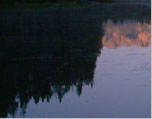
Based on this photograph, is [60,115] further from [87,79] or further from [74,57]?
[74,57]

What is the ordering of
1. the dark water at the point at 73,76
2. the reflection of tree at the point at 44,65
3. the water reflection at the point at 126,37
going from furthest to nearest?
1. the water reflection at the point at 126,37
2. the reflection of tree at the point at 44,65
3. the dark water at the point at 73,76

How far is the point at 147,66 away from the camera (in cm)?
2138

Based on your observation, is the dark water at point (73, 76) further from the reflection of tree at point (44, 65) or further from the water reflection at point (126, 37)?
the water reflection at point (126, 37)

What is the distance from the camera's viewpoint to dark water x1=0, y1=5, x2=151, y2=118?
47.2 feet

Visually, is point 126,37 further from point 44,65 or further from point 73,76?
point 73,76

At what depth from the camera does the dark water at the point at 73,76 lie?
1438 cm

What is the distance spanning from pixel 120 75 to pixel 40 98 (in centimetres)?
486

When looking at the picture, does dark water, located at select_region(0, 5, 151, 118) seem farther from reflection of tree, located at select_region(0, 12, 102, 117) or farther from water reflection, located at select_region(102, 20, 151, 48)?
water reflection, located at select_region(102, 20, 151, 48)

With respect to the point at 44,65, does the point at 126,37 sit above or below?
below

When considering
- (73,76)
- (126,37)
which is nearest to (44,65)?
(73,76)

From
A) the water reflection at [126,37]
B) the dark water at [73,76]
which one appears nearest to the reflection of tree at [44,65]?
the dark water at [73,76]

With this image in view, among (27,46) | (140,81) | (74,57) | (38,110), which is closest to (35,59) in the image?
(74,57)

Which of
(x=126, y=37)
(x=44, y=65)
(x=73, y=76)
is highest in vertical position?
(x=73, y=76)

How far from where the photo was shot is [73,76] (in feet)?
63.3
